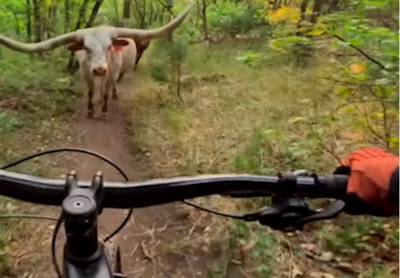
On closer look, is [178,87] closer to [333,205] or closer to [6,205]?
[6,205]

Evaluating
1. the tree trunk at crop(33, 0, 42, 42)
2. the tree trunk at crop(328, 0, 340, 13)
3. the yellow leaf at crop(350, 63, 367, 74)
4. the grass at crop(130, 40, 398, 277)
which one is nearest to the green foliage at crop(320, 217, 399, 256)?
the grass at crop(130, 40, 398, 277)

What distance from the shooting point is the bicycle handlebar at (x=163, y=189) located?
135cm

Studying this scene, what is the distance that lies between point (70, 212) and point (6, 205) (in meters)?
3.66

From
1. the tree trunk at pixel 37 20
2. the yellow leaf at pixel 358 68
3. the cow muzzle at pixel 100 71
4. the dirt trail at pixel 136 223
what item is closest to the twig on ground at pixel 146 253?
the dirt trail at pixel 136 223

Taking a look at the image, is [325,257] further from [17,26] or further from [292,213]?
[17,26]

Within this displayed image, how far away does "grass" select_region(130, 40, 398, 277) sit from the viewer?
3879 mm

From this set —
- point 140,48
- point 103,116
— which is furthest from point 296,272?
point 140,48

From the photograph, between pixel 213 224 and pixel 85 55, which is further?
pixel 85 55

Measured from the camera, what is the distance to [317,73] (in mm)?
7086

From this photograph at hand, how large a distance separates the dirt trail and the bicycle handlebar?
8.71 feet

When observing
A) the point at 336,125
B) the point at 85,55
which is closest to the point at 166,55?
the point at 85,55

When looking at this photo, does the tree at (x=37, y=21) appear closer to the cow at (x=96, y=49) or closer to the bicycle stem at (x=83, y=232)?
the cow at (x=96, y=49)

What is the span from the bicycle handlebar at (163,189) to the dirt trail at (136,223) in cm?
266

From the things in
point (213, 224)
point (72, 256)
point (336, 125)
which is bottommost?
point (213, 224)
